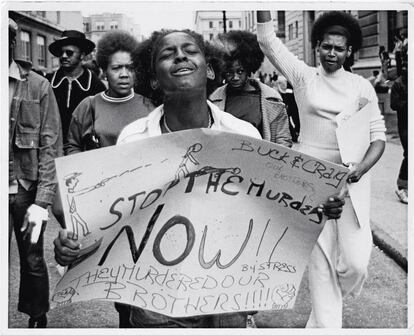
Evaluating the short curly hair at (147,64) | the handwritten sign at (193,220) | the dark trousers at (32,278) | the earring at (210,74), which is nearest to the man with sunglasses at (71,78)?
the dark trousers at (32,278)

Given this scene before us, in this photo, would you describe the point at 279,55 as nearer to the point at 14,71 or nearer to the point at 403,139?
the point at 14,71

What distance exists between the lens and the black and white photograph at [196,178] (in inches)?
76.5

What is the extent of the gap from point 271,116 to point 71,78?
5.10 feet

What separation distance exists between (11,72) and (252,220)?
1.35 metres

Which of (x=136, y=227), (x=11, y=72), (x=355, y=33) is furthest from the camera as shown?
(x=355, y=33)

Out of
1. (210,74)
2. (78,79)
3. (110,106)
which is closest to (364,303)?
(110,106)

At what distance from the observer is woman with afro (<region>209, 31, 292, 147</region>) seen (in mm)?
3479

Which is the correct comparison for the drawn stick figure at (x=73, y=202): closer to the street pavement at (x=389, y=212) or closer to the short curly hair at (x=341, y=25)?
the short curly hair at (x=341, y=25)

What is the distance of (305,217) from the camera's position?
2.05 meters

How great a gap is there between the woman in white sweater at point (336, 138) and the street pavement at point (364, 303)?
0.45 m

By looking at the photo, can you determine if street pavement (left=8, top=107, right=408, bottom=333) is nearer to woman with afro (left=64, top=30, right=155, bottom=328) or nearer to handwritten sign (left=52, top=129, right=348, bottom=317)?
woman with afro (left=64, top=30, right=155, bottom=328)

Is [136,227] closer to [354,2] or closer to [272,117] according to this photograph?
[354,2]

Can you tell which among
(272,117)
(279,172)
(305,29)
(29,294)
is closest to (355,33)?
(305,29)

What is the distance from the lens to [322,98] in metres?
2.97
